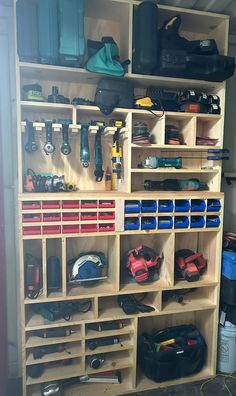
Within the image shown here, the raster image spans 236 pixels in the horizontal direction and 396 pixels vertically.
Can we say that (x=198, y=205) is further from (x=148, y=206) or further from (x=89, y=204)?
(x=89, y=204)

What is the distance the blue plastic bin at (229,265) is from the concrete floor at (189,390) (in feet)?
2.45

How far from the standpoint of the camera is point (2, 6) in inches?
69.1

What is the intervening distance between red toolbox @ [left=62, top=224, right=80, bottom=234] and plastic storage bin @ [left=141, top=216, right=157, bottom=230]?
417mm

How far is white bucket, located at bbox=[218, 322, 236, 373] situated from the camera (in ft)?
6.40

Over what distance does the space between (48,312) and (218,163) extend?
1.51m

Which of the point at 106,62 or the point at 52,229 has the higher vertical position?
the point at 106,62

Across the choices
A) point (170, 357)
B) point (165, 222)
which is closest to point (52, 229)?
point (165, 222)

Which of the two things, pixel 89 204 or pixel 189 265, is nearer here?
pixel 89 204

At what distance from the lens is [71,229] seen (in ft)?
5.42

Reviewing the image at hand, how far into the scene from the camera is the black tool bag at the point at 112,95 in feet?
5.49

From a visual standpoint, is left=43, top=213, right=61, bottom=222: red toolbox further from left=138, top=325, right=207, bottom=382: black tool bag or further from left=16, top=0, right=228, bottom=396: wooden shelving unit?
left=138, top=325, right=207, bottom=382: black tool bag

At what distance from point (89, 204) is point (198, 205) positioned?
29.1 inches

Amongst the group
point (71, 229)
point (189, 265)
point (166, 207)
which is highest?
point (166, 207)

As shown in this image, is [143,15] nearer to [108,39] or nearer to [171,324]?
[108,39]
